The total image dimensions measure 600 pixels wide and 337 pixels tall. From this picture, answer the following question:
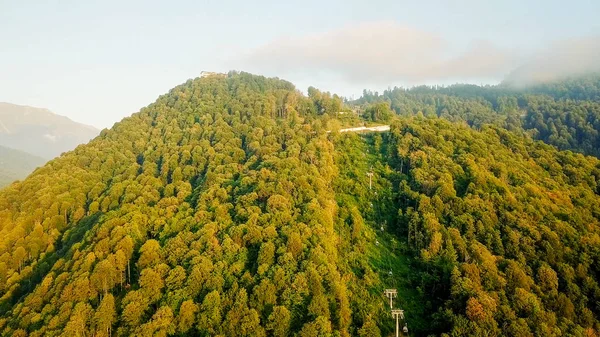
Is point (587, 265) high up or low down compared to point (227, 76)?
down

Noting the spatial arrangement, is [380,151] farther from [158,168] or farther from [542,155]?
[158,168]

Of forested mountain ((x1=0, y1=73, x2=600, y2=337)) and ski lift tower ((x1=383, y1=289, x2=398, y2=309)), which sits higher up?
forested mountain ((x1=0, y1=73, x2=600, y2=337))

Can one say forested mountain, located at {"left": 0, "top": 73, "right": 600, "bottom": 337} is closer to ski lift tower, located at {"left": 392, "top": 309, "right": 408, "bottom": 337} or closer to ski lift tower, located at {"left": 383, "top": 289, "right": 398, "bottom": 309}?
ski lift tower, located at {"left": 392, "top": 309, "right": 408, "bottom": 337}

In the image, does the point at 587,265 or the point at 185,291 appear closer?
the point at 185,291

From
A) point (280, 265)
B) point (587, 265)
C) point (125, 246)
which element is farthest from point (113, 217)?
point (587, 265)

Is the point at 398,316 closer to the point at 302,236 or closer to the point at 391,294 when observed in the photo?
the point at 391,294

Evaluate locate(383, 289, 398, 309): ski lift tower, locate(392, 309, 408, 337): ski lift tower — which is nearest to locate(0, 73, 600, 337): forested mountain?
locate(392, 309, 408, 337): ski lift tower

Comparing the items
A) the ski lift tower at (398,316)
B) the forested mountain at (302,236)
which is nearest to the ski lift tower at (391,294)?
the ski lift tower at (398,316)

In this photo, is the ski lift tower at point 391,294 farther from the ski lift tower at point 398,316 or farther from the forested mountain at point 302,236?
the forested mountain at point 302,236

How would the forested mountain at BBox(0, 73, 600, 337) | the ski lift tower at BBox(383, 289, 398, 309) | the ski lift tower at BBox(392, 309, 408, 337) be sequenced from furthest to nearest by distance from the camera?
the ski lift tower at BBox(383, 289, 398, 309) < the forested mountain at BBox(0, 73, 600, 337) < the ski lift tower at BBox(392, 309, 408, 337)
